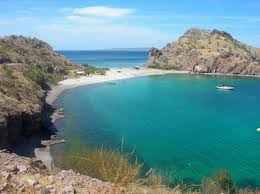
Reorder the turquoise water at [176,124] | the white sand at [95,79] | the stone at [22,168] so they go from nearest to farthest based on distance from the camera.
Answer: the stone at [22,168] < the turquoise water at [176,124] < the white sand at [95,79]

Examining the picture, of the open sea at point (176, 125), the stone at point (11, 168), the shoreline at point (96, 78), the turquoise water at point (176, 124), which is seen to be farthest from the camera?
the shoreline at point (96, 78)

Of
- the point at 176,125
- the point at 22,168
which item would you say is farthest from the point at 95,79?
the point at 22,168

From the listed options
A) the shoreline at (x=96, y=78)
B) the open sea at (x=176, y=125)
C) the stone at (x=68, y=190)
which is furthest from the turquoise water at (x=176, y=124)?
the stone at (x=68, y=190)

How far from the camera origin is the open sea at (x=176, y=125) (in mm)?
52625

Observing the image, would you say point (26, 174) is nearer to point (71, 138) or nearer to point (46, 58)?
point (71, 138)

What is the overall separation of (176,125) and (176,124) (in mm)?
1076

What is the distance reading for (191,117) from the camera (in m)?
87.9

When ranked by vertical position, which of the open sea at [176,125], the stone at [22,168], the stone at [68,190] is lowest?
the open sea at [176,125]

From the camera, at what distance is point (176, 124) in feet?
260

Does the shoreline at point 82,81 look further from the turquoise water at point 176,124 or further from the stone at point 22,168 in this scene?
the stone at point 22,168

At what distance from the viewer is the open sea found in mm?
52625

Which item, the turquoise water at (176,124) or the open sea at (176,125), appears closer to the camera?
the open sea at (176,125)

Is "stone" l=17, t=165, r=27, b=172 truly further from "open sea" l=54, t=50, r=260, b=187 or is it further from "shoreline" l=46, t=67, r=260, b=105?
"shoreline" l=46, t=67, r=260, b=105

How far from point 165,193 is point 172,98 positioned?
345 ft
